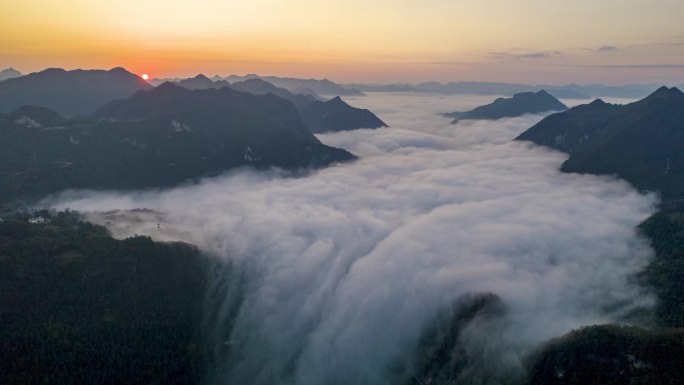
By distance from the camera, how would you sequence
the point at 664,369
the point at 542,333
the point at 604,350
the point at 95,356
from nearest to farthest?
1. the point at 664,369
2. the point at 604,350
3. the point at 95,356
4. the point at 542,333

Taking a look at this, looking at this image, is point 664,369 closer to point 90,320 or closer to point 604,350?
point 604,350

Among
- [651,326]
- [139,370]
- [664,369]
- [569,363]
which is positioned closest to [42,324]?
[139,370]

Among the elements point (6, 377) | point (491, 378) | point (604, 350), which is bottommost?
point (491, 378)

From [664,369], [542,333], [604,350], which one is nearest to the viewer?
[664,369]

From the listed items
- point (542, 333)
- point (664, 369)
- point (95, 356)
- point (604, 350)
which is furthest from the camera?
point (542, 333)

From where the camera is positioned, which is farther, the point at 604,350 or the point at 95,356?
the point at 95,356

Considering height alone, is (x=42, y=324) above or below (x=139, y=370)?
above

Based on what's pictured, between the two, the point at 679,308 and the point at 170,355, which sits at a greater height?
the point at 679,308

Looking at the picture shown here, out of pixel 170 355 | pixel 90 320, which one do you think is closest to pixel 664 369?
pixel 170 355

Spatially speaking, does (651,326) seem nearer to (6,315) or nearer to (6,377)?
(6,377)
